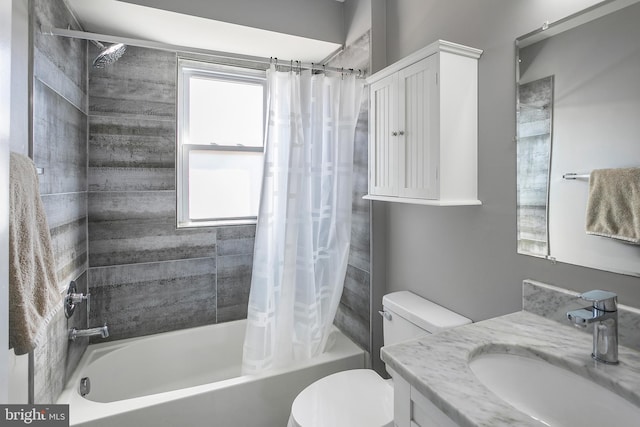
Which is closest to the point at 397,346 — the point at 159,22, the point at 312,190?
the point at 312,190

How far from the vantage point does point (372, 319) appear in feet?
6.56

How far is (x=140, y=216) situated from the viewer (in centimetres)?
221

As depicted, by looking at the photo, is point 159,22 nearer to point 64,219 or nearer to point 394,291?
point 64,219

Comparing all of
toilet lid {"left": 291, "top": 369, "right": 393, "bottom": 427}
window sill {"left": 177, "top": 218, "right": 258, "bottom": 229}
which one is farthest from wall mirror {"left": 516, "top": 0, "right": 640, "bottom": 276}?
window sill {"left": 177, "top": 218, "right": 258, "bottom": 229}

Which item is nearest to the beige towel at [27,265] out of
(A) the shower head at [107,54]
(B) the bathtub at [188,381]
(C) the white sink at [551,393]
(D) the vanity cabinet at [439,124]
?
(B) the bathtub at [188,381]

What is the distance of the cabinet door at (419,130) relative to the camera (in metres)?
1.32

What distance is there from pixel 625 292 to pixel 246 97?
8.27 feet

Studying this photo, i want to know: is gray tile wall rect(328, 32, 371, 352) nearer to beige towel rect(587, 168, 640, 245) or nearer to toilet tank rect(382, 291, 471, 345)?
toilet tank rect(382, 291, 471, 345)

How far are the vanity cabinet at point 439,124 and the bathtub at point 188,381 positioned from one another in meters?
1.20

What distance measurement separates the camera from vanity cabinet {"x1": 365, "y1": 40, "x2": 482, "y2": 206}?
1.30 m

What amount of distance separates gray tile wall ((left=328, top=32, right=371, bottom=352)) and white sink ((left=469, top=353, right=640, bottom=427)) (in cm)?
112

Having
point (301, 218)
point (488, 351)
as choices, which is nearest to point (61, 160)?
point (301, 218)

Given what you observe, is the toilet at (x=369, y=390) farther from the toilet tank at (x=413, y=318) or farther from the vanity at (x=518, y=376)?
the vanity at (x=518, y=376)

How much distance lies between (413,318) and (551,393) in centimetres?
67
